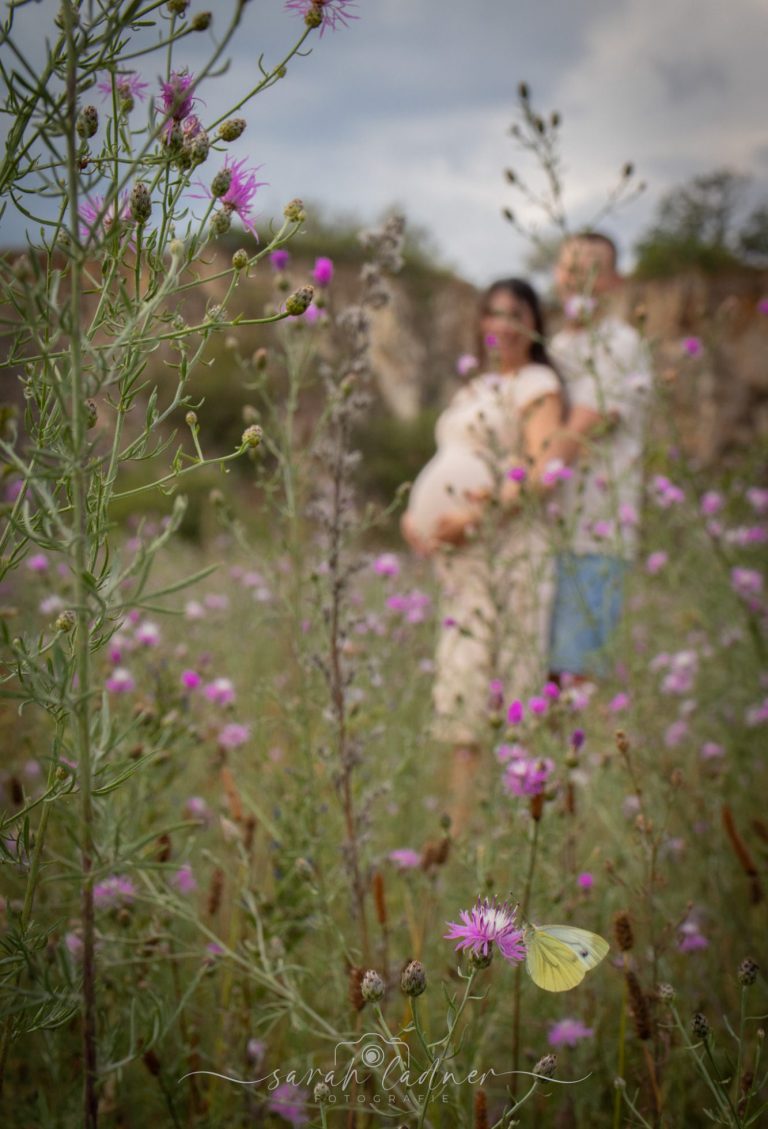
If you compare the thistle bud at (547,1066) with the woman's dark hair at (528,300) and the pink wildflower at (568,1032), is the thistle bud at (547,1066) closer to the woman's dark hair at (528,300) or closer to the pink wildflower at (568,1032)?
the pink wildflower at (568,1032)

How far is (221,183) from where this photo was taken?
674mm

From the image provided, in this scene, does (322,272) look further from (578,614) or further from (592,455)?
(578,614)

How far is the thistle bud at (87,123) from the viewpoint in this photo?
68 cm

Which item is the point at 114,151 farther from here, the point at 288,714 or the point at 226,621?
the point at 226,621

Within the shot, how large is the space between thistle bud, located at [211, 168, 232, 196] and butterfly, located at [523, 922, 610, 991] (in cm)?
66

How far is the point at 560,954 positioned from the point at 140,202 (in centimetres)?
70

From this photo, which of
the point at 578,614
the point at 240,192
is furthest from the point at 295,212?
the point at 578,614

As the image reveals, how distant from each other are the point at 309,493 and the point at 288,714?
1.40ft

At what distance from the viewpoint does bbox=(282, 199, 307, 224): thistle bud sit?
0.71 metres

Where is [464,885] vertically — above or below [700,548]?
below

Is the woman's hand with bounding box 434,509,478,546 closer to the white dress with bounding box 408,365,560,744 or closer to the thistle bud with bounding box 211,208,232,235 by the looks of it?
the white dress with bounding box 408,365,560,744

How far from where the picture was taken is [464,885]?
140 centimetres

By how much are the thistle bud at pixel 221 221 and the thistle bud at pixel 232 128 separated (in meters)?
0.06

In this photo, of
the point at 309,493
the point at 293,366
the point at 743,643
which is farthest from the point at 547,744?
the point at 743,643
